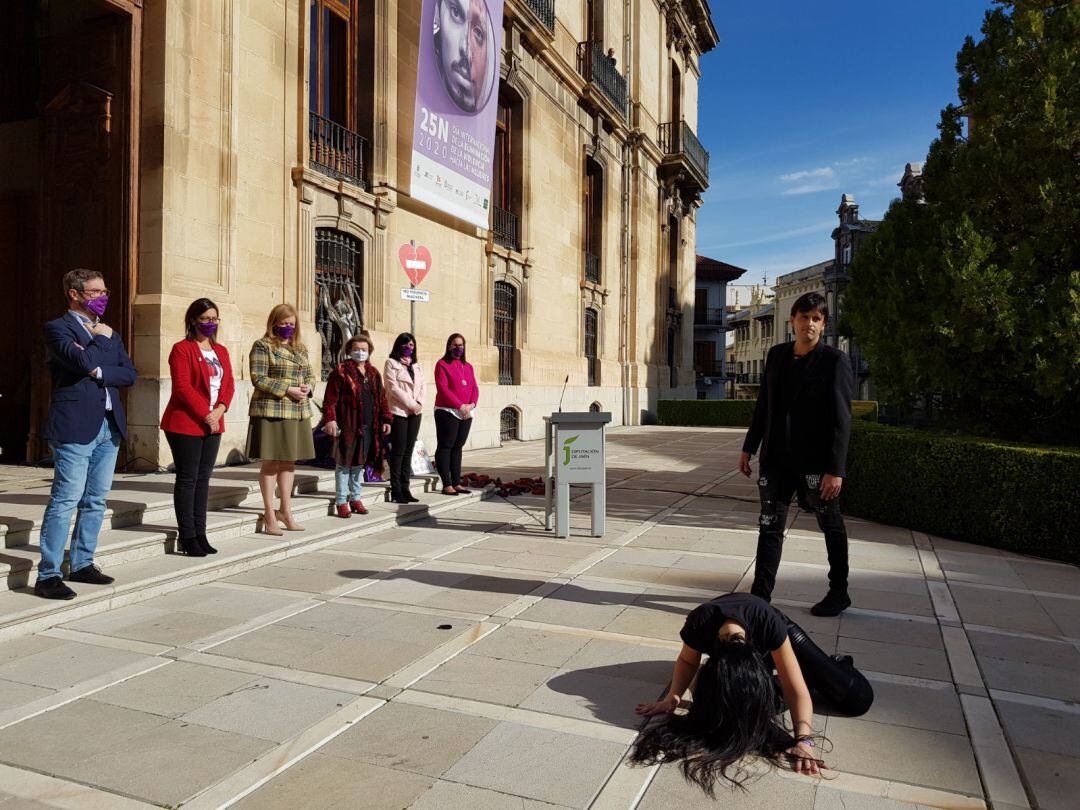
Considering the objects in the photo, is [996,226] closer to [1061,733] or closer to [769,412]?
[769,412]

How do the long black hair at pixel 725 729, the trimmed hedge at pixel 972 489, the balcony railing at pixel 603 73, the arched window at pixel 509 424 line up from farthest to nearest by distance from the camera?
the balcony railing at pixel 603 73, the arched window at pixel 509 424, the trimmed hedge at pixel 972 489, the long black hair at pixel 725 729

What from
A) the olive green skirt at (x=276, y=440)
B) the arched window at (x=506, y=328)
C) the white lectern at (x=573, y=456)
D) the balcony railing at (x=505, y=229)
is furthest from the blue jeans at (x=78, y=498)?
the balcony railing at (x=505, y=229)

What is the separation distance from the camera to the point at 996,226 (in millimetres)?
8609

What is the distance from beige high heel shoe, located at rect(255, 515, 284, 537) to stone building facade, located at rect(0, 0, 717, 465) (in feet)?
8.32

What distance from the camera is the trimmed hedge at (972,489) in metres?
7.35

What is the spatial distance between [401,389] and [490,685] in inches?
217

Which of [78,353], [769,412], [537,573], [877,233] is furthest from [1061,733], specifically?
[877,233]

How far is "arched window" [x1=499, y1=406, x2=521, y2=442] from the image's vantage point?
18.8m

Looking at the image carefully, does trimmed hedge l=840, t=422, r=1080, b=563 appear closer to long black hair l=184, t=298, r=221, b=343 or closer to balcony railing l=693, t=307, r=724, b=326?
long black hair l=184, t=298, r=221, b=343

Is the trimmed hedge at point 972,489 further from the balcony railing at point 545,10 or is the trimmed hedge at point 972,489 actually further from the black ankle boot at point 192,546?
the balcony railing at point 545,10

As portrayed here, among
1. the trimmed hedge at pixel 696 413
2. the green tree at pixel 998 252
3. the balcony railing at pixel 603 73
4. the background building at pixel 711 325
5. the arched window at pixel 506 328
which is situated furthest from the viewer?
the background building at pixel 711 325

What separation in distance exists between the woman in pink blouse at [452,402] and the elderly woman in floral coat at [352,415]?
1242 mm

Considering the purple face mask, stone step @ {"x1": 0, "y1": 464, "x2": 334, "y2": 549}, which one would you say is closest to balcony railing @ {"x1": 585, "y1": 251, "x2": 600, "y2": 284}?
stone step @ {"x1": 0, "y1": 464, "x2": 334, "y2": 549}

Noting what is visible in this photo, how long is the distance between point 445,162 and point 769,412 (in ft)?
32.1
